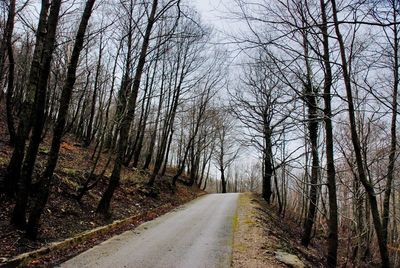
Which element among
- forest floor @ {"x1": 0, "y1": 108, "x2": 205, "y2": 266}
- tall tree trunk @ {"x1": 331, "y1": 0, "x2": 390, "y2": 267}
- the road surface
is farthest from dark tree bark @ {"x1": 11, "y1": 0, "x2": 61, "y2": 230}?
tall tree trunk @ {"x1": 331, "y1": 0, "x2": 390, "y2": 267}

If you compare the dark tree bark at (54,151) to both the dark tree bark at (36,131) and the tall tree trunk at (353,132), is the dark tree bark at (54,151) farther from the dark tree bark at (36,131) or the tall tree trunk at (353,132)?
the tall tree trunk at (353,132)

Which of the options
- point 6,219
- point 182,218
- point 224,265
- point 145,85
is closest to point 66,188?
point 6,219

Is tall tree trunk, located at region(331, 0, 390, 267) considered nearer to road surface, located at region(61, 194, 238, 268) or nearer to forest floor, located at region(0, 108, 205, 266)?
road surface, located at region(61, 194, 238, 268)

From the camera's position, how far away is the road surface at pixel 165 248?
18.5 ft

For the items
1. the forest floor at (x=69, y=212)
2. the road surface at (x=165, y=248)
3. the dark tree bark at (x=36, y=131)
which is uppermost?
the dark tree bark at (x=36, y=131)

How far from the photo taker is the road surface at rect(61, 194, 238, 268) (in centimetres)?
564

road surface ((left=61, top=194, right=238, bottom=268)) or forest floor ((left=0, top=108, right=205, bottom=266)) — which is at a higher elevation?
forest floor ((left=0, top=108, right=205, bottom=266))

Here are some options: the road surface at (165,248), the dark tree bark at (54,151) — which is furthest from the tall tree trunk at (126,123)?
the dark tree bark at (54,151)

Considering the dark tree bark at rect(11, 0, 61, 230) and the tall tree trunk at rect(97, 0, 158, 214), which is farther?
the tall tree trunk at rect(97, 0, 158, 214)

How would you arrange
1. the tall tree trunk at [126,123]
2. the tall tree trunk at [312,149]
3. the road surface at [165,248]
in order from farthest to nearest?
1. the tall tree trunk at [126,123]
2. the tall tree trunk at [312,149]
3. the road surface at [165,248]

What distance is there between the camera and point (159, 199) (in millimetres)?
16031

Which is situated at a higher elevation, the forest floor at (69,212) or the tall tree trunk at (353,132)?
the tall tree trunk at (353,132)

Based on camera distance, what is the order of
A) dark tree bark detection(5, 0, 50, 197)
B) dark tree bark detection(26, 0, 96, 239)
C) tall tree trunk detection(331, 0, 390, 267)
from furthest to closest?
dark tree bark detection(5, 0, 50, 197)
dark tree bark detection(26, 0, 96, 239)
tall tree trunk detection(331, 0, 390, 267)

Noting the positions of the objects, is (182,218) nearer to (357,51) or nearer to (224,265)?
(224,265)
